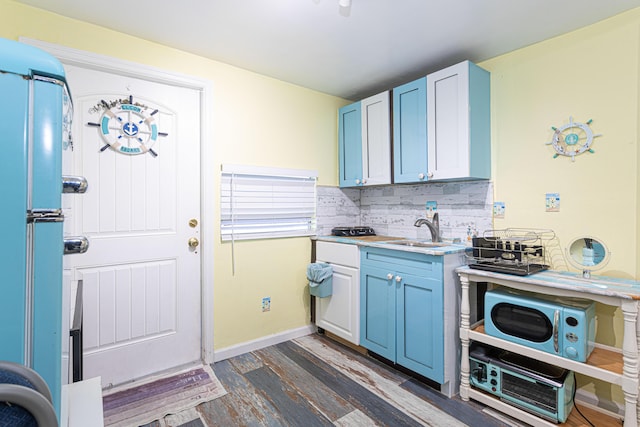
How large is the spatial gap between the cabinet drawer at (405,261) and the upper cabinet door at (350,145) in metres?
0.80

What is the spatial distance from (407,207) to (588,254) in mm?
1368

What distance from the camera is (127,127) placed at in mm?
2133

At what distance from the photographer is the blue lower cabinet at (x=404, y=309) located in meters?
2.03

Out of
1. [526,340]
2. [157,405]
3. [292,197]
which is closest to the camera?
[526,340]

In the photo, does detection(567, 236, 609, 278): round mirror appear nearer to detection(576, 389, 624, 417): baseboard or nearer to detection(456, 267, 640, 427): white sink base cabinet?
detection(456, 267, 640, 427): white sink base cabinet

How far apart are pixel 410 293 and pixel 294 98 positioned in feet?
6.35

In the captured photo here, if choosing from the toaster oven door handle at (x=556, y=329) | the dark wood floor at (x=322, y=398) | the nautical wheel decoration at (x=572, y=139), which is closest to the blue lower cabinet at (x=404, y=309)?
the dark wood floor at (x=322, y=398)

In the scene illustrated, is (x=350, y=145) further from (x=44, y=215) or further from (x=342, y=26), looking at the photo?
(x=44, y=215)

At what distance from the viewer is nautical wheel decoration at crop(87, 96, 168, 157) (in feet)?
6.77

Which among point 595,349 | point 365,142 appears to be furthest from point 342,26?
point 595,349

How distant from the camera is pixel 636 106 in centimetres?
178

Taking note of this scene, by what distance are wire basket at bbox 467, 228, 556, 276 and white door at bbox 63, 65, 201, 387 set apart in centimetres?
199

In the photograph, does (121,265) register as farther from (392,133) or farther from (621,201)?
(621,201)

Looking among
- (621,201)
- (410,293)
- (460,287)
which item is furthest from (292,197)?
(621,201)
